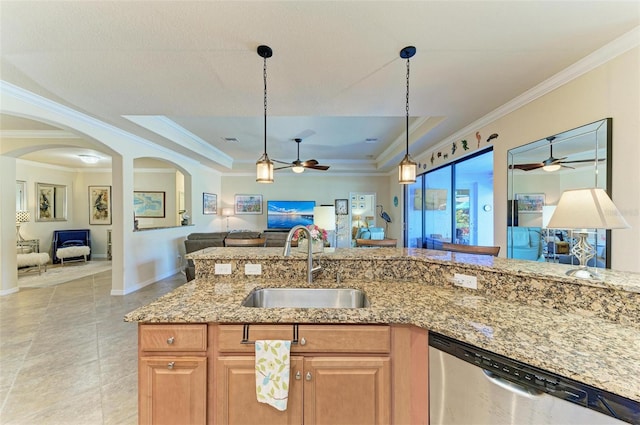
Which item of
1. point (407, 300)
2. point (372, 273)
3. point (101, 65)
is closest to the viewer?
point (407, 300)

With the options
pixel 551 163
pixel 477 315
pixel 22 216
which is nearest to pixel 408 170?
pixel 477 315

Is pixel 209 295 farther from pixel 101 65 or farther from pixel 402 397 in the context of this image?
pixel 101 65

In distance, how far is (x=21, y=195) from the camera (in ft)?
20.0

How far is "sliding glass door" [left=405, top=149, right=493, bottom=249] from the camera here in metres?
3.47

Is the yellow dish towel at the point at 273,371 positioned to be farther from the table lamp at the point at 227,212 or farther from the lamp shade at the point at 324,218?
the table lamp at the point at 227,212

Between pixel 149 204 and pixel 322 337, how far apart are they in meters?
7.96

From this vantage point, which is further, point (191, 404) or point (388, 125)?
point (388, 125)

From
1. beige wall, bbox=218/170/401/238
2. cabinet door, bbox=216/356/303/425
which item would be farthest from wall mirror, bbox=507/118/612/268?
beige wall, bbox=218/170/401/238

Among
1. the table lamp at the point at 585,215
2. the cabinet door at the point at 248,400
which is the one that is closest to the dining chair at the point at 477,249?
the table lamp at the point at 585,215

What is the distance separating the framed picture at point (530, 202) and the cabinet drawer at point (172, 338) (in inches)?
114

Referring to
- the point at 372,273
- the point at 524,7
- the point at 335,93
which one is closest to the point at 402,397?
the point at 372,273

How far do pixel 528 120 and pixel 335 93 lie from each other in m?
1.93

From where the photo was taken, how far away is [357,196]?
786cm

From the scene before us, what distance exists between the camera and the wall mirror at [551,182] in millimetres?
1820
